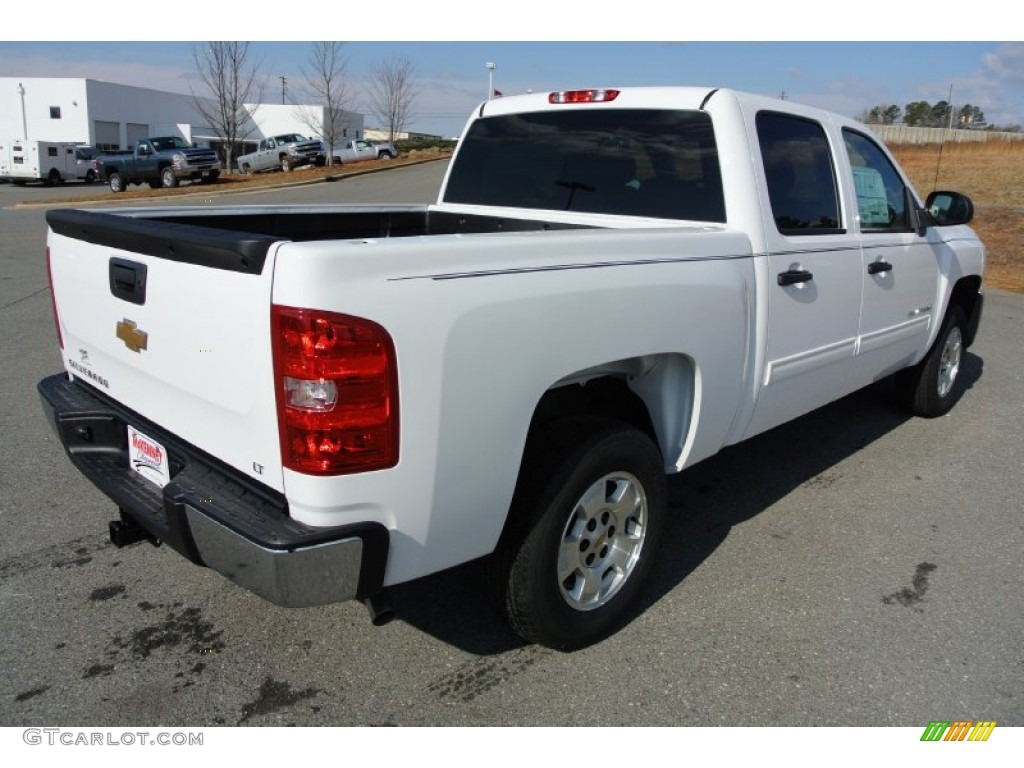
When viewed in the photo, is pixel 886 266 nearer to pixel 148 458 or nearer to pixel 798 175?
pixel 798 175

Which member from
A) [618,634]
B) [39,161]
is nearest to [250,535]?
[618,634]

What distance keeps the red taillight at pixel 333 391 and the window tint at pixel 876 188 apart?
313 cm

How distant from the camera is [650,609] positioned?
3.28m

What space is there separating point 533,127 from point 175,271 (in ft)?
7.82

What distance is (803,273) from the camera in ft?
11.6

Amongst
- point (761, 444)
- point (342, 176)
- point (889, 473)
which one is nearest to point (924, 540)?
point (889, 473)

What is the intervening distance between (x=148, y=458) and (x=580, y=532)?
1516mm

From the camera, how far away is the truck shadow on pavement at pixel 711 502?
123 inches

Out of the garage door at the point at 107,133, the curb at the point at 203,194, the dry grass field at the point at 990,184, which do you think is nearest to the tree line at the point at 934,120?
the dry grass field at the point at 990,184

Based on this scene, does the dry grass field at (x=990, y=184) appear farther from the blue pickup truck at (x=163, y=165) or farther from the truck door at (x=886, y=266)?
the blue pickup truck at (x=163, y=165)

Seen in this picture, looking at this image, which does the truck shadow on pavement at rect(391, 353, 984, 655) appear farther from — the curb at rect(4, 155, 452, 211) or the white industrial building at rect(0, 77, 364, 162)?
the white industrial building at rect(0, 77, 364, 162)

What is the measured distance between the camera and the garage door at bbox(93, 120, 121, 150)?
5178 cm

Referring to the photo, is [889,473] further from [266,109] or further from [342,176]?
[266,109]

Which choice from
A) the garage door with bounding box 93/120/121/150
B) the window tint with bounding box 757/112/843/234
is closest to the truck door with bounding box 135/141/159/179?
the garage door with bounding box 93/120/121/150
